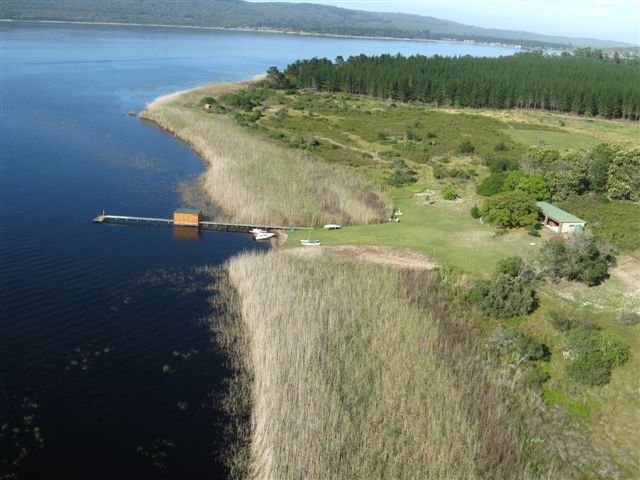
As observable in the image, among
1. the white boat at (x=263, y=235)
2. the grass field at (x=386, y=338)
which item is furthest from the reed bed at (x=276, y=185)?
the white boat at (x=263, y=235)

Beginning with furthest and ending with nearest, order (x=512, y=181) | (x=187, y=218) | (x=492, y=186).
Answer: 1. (x=492, y=186)
2. (x=512, y=181)
3. (x=187, y=218)

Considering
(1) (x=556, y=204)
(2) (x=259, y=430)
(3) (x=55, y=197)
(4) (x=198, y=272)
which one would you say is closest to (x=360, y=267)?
(4) (x=198, y=272)

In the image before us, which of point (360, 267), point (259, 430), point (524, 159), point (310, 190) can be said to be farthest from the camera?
point (524, 159)

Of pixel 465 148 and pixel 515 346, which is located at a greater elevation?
pixel 465 148

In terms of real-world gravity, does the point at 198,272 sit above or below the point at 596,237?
below

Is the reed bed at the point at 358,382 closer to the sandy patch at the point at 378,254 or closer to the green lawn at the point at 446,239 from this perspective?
the sandy patch at the point at 378,254

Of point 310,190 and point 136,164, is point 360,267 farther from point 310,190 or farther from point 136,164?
point 136,164

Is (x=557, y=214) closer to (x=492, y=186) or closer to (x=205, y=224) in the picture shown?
(x=492, y=186)

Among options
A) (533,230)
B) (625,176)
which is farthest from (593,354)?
(625,176)
